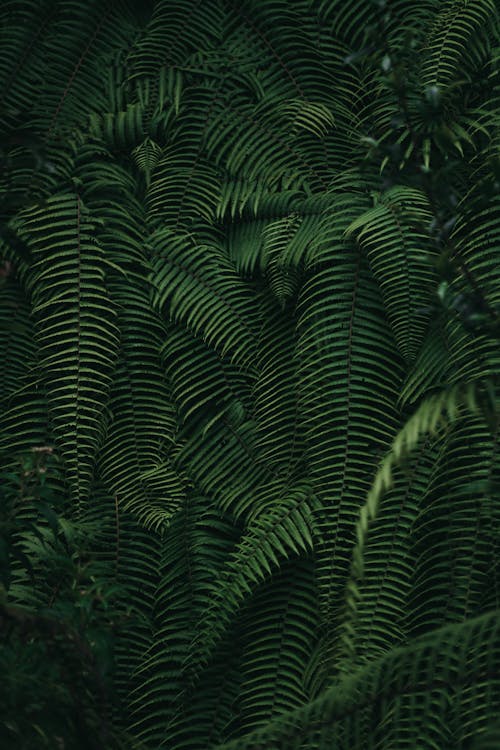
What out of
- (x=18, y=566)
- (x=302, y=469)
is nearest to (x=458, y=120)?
(x=302, y=469)

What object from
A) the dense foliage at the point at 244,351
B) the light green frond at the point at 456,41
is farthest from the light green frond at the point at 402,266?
the light green frond at the point at 456,41

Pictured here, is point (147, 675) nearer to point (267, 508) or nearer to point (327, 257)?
point (267, 508)

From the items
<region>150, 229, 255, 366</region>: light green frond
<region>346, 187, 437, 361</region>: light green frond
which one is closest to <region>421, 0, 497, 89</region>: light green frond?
<region>346, 187, 437, 361</region>: light green frond

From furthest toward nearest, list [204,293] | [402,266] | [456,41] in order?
[204,293] < [456,41] < [402,266]

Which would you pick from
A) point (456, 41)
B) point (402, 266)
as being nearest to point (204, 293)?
point (402, 266)

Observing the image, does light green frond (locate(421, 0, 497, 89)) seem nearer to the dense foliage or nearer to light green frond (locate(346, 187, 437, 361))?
the dense foliage

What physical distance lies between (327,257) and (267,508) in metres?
1.06

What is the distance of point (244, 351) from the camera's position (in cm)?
338

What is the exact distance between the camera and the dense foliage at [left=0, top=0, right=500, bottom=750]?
2.81 m

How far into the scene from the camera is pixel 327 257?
3.21m

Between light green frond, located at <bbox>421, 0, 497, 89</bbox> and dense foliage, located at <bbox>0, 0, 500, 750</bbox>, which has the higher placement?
light green frond, located at <bbox>421, 0, 497, 89</bbox>

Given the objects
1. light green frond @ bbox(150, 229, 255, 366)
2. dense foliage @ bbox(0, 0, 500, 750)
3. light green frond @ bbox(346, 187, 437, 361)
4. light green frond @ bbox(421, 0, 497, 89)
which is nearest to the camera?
dense foliage @ bbox(0, 0, 500, 750)

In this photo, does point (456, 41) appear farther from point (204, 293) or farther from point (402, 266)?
point (204, 293)

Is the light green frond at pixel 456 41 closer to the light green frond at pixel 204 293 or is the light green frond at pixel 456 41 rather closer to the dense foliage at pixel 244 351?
the dense foliage at pixel 244 351
